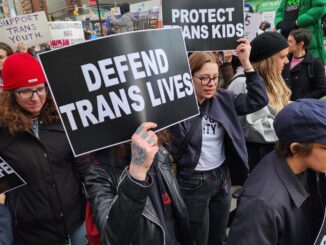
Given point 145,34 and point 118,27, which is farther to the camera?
point 118,27

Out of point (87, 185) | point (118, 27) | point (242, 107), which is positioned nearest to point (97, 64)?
point (87, 185)

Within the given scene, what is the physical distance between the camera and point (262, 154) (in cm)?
273

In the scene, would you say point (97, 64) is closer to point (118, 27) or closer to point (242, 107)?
point (242, 107)

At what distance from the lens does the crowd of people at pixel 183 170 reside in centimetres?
138

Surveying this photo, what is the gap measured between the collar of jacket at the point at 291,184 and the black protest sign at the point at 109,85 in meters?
0.54

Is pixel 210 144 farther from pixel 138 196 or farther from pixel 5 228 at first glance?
pixel 5 228

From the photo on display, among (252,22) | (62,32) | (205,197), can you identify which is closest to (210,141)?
(205,197)

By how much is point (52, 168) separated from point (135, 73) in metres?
0.97

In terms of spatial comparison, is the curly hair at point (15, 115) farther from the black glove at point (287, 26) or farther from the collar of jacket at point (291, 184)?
the black glove at point (287, 26)

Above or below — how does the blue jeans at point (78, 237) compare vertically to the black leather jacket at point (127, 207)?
below

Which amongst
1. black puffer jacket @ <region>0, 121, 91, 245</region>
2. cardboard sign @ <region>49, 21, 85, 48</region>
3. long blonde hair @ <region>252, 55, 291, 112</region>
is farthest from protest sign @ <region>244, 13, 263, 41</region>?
cardboard sign @ <region>49, 21, 85, 48</region>

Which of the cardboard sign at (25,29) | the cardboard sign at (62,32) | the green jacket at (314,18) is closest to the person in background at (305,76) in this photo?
the green jacket at (314,18)

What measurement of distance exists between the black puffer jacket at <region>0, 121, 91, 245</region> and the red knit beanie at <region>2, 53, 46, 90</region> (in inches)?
10.3

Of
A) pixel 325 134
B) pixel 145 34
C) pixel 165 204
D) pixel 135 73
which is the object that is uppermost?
pixel 145 34
